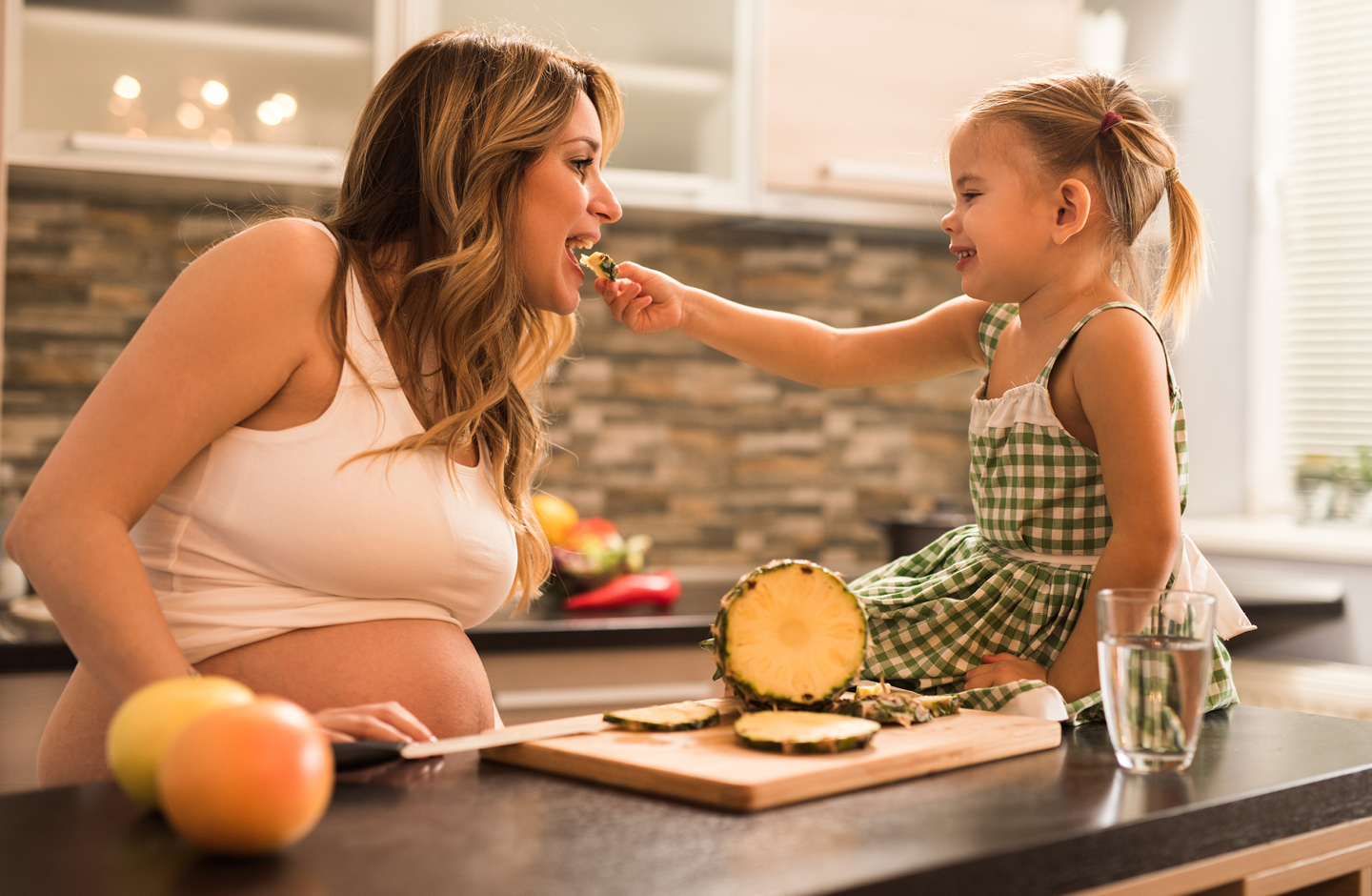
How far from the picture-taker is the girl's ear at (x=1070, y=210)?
46.5 inches

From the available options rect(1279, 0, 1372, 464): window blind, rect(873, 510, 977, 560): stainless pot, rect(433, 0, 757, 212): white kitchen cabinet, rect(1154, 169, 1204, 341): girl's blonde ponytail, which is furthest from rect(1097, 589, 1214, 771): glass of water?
rect(1279, 0, 1372, 464): window blind

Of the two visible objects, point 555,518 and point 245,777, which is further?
point 555,518

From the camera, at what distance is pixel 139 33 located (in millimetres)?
2332

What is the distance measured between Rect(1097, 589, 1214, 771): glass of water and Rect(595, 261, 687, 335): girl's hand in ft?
2.33

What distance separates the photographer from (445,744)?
872mm

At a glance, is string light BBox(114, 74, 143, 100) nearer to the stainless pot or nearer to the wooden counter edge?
the stainless pot

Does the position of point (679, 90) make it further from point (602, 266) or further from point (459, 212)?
point (459, 212)

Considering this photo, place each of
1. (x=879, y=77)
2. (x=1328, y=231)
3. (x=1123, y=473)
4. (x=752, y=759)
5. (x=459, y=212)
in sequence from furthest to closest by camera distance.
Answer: (x=1328, y=231) < (x=879, y=77) < (x=459, y=212) < (x=1123, y=473) < (x=752, y=759)

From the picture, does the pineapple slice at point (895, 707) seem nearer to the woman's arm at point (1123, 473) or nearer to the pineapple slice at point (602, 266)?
the woman's arm at point (1123, 473)

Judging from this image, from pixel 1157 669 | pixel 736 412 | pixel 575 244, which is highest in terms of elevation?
pixel 575 244

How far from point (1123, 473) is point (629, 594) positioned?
151 centimetres

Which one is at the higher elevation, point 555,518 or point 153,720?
point 153,720

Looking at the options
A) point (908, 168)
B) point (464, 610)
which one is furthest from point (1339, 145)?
point (464, 610)

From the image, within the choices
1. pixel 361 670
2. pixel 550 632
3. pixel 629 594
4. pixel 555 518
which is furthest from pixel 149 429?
pixel 555 518
